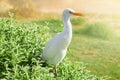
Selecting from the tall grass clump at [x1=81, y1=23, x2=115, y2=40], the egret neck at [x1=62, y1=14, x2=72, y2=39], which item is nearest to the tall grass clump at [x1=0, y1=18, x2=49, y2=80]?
the egret neck at [x1=62, y1=14, x2=72, y2=39]

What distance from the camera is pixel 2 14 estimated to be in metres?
11.3

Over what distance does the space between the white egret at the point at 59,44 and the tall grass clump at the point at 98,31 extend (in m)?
5.74

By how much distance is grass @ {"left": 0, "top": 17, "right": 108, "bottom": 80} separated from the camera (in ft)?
17.8

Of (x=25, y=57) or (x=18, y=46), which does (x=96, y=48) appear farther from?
(x=18, y=46)

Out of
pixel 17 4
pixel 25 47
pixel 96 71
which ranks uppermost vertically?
pixel 17 4

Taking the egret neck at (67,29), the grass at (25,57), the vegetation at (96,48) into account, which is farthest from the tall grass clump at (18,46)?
the vegetation at (96,48)

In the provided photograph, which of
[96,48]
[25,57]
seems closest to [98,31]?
[96,48]

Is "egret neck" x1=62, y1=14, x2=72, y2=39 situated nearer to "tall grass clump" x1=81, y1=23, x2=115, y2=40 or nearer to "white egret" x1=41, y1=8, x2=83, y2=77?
"white egret" x1=41, y1=8, x2=83, y2=77

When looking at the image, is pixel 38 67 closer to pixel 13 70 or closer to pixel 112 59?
pixel 13 70

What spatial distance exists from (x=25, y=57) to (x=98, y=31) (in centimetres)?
619

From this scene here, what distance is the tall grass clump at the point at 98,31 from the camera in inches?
459

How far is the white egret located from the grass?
149mm

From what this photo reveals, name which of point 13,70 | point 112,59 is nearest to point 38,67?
point 13,70

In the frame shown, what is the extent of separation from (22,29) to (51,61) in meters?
0.76
